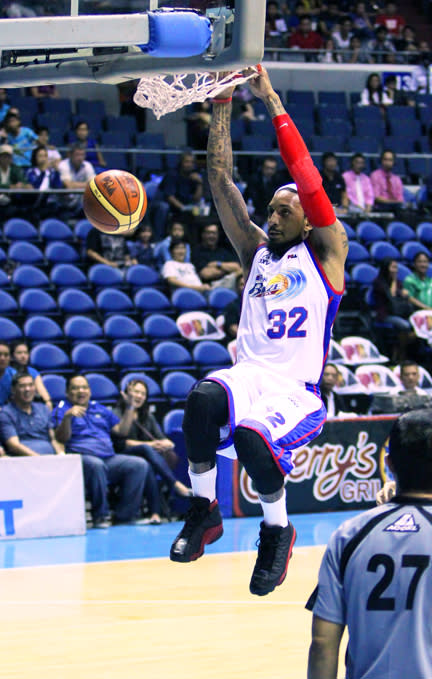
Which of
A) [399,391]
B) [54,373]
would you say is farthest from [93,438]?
[399,391]

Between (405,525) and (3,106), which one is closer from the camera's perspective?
(405,525)

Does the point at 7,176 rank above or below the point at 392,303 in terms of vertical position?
above

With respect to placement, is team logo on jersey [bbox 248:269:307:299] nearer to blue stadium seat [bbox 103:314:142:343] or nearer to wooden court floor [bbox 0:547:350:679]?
wooden court floor [bbox 0:547:350:679]

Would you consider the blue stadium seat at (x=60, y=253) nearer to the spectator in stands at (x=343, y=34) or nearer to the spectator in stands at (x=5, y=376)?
the spectator in stands at (x=5, y=376)

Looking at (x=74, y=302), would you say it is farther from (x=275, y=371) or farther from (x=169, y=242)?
(x=275, y=371)

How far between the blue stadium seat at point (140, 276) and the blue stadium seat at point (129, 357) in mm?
1254

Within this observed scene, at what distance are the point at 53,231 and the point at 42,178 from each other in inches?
26.4

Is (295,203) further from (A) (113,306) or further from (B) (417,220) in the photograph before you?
(B) (417,220)

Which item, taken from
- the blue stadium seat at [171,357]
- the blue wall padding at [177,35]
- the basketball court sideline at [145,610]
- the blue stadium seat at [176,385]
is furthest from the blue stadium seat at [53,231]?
the blue wall padding at [177,35]

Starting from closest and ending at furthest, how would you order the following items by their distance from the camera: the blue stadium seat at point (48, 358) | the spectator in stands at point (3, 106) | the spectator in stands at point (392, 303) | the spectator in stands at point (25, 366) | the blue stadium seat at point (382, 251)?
the spectator in stands at point (25, 366) → the blue stadium seat at point (48, 358) → the spectator in stands at point (3, 106) → the spectator in stands at point (392, 303) → the blue stadium seat at point (382, 251)

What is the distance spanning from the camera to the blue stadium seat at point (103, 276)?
45.6 feet

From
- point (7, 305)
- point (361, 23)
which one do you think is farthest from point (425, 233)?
point (7, 305)

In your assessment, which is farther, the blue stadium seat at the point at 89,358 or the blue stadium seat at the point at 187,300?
the blue stadium seat at the point at 187,300

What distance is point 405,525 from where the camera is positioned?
10.4ft
